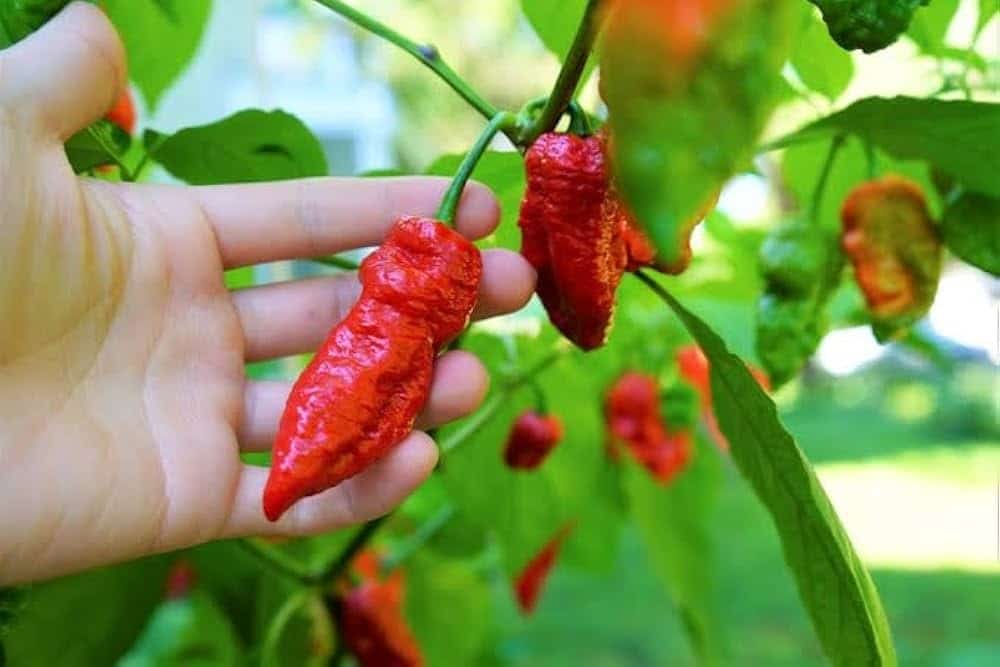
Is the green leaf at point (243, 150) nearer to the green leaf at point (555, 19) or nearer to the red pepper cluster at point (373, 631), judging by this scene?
the green leaf at point (555, 19)

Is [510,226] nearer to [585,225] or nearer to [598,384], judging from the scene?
[585,225]

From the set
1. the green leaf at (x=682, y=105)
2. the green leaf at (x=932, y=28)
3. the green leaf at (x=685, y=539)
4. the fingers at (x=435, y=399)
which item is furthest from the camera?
the green leaf at (x=685, y=539)

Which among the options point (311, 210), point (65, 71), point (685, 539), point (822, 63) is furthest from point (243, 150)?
point (685, 539)

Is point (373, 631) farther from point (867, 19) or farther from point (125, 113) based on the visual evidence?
point (867, 19)

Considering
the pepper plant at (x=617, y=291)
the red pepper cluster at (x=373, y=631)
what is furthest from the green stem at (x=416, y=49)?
the red pepper cluster at (x=373, y=631)

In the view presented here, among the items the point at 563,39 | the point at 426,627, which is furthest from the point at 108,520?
the point at 426,627

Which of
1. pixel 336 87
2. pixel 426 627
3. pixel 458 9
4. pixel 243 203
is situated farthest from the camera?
pixel 458 9

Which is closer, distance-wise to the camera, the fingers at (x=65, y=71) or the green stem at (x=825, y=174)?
the fingers at (x=65, y=71)

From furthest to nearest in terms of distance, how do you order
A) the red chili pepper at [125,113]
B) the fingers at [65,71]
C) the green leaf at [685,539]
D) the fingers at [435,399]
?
the green leaf at [685,539]
the red chili pepper at [125,113]
the fingers at [435,399]
the fingers at [65,71]
